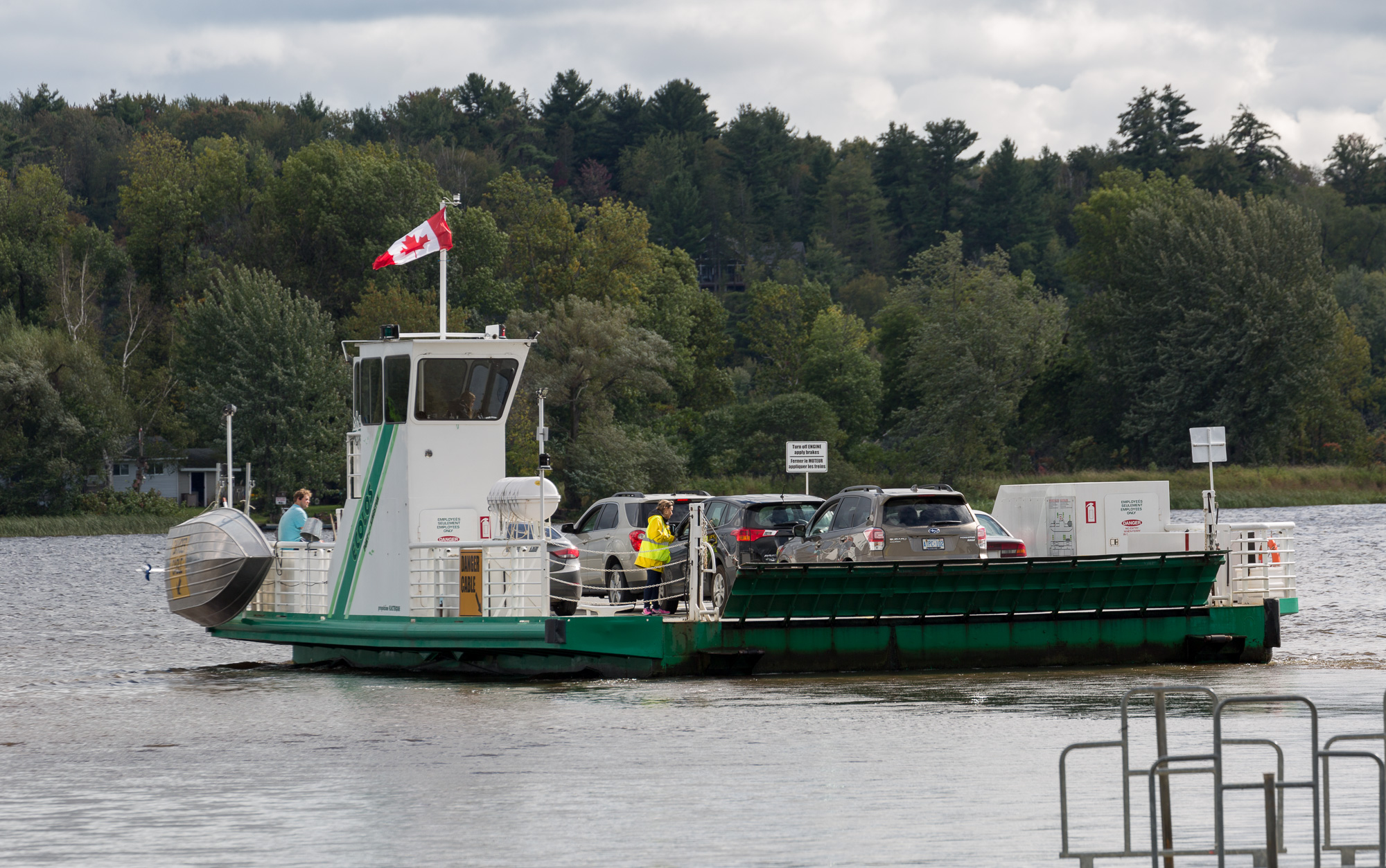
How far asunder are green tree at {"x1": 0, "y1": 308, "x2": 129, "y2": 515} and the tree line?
0.48ft

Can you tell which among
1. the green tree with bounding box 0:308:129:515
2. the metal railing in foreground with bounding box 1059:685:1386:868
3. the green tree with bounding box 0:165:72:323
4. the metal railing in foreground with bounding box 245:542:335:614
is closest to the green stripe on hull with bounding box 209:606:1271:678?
the metal railing in foreground with bounding box 245:542:335:614

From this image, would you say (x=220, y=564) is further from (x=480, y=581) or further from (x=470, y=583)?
(x=480, y=581)

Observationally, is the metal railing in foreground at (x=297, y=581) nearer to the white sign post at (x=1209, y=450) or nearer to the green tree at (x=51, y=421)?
the white sign post at (x=1209, y=450)

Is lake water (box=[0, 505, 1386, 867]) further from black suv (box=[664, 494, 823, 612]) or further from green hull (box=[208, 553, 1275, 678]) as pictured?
black suv (box=[664, 494, 823, 612])

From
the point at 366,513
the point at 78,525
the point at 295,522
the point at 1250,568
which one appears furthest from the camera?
the point at 78,525

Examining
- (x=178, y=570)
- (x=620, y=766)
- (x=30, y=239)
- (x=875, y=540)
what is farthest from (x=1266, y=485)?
(x=30, y=239)

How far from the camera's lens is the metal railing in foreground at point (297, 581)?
2289 centimetres

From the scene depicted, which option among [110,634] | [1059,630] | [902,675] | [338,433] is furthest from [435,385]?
[338,433]

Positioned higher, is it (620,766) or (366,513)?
(366,513)

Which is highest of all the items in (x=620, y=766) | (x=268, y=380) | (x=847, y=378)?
(x=847, y=378)

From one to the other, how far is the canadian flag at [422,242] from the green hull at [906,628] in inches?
207

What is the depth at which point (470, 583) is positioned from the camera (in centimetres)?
2041

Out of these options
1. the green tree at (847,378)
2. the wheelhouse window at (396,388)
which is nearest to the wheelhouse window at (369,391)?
the wheelhouse window at (396,388)

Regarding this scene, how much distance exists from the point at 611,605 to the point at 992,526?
5.43 metres
